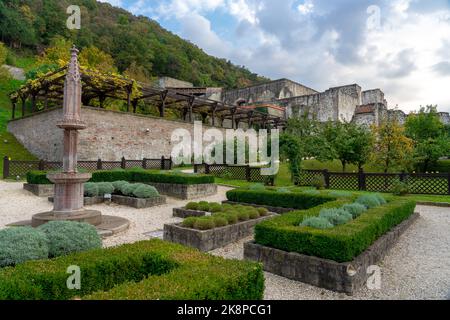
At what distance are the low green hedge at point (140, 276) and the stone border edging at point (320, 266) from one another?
5.65 ft

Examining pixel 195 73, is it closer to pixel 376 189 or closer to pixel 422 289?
pixel 376 189

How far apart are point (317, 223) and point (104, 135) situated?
1903cm

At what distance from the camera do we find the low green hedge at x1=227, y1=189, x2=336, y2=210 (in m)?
9.38

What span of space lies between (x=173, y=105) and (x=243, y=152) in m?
13.8

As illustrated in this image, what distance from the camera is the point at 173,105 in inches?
1240

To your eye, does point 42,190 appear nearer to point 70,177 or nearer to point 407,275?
point 70,177

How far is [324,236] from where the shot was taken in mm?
4781

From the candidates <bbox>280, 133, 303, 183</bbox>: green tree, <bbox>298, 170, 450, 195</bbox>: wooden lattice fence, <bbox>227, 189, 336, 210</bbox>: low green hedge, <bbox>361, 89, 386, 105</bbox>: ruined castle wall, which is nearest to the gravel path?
<bbox>227, 189, 336, 210</bbox>: low green hedge

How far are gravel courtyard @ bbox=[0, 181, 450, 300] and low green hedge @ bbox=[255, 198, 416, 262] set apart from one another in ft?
1.76

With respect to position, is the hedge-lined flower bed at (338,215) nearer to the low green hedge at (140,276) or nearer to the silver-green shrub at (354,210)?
the silver-green shrub at (354,210)

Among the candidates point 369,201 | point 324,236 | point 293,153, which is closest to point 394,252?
point 369,201

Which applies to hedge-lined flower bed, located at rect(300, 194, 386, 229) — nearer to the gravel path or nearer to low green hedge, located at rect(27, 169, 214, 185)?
the gravel path

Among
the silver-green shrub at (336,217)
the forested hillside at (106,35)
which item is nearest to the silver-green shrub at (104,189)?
the silver-green shrub at (336,217)

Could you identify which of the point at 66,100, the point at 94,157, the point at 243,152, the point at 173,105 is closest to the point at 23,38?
the point at 173,105
